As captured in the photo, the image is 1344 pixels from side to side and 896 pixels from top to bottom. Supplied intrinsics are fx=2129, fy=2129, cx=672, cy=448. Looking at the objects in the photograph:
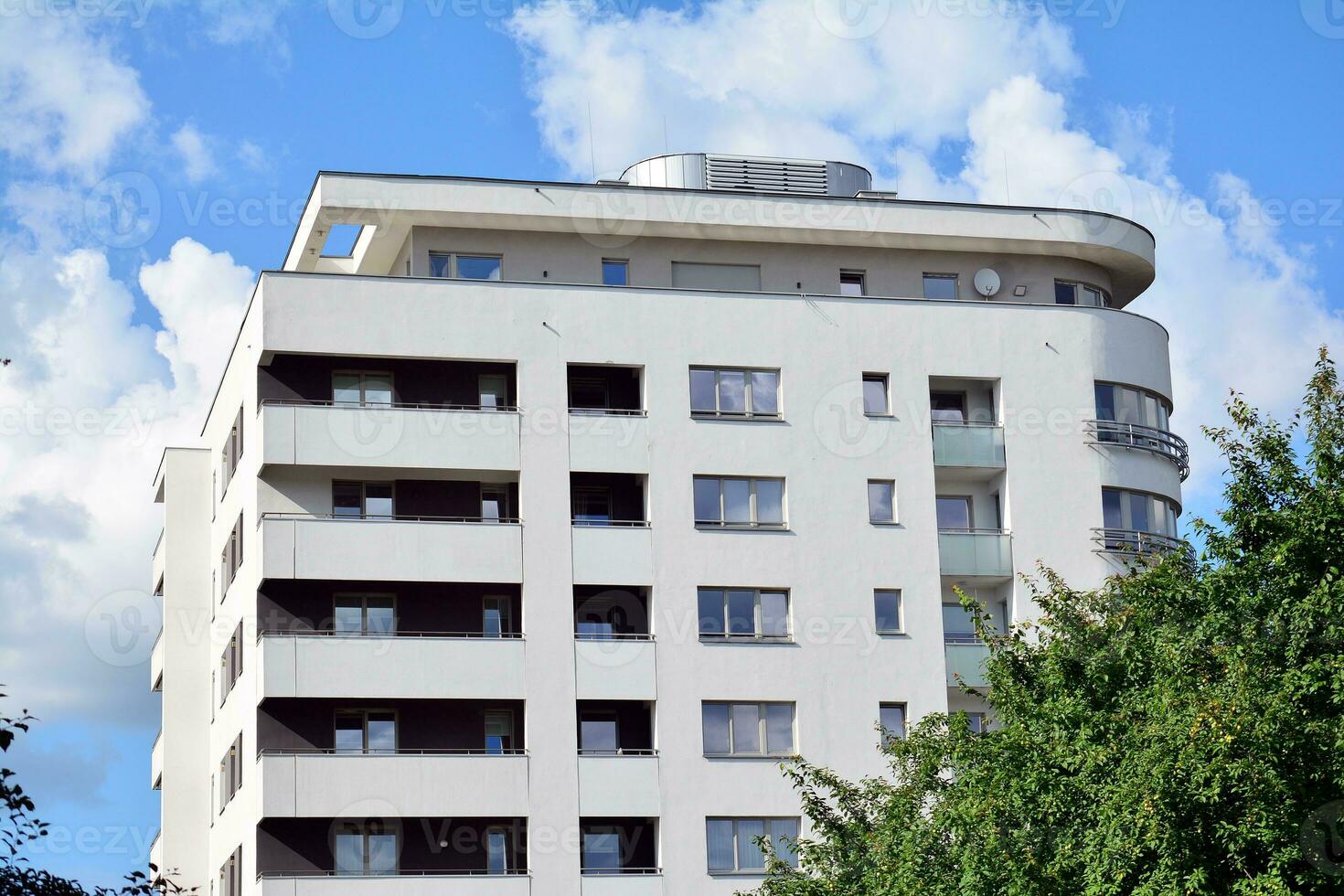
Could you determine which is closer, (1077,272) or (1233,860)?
(1233,860)

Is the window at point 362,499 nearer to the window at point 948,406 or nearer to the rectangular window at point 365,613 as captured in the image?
the rectangular window at point 365,613

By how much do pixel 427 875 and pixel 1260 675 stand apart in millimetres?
25203

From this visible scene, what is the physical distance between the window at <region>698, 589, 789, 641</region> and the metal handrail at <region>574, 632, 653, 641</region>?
1.51 metres

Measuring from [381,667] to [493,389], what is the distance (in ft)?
26.4

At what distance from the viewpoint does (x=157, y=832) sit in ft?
214

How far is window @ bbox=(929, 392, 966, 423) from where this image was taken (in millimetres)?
56531

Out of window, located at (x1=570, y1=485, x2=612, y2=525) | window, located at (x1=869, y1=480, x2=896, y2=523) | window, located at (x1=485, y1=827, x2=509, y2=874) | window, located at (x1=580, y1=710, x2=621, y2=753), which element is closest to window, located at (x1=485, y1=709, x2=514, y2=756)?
window, located at (x1=580, y1=710, x2=621, y2=753)

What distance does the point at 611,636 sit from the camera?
170 ft

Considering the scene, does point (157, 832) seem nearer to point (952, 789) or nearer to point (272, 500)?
point (272, 500)

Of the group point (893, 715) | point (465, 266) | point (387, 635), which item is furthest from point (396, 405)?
point (893, 715)

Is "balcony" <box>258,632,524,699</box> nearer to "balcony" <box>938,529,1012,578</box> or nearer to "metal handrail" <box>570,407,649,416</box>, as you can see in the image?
"metal handrail" <box>570,407,649,416</box>

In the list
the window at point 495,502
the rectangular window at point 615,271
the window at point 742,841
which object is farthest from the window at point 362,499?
the window at point 742,841

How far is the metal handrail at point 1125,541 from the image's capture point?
56188 mm

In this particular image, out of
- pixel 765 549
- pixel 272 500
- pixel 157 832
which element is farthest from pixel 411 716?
pixel 157 832
